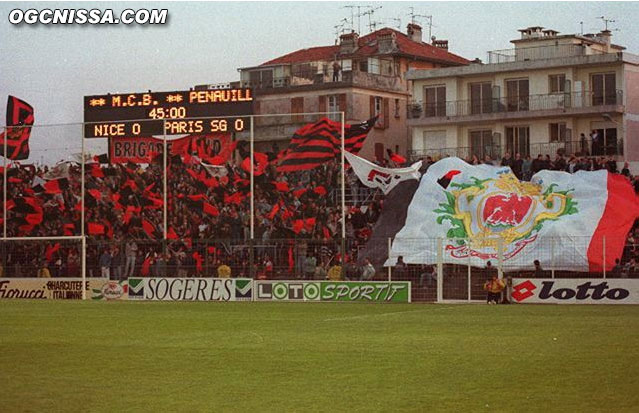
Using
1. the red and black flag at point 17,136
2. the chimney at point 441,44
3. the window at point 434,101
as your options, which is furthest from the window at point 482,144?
the red and black flag at point 17,136

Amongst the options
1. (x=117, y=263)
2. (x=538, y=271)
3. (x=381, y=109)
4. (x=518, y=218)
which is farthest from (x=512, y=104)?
(x=117, y=263)

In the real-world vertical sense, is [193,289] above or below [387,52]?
below

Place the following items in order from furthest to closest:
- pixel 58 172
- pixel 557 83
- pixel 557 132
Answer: pixel 557 83 < pixel 557 132 < pixel 58 172

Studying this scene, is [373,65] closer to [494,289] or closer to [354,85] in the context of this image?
[354,85]

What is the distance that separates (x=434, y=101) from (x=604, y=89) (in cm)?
1097

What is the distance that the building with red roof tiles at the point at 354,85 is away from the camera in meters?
74.9

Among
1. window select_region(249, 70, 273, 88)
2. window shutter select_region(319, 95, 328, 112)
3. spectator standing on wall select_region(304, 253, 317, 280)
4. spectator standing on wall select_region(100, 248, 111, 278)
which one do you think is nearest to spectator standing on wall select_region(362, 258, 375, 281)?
spectator standing on wall select_region(304, 253, 317, 280)

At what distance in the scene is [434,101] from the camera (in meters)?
70.7

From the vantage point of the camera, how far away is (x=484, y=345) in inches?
872

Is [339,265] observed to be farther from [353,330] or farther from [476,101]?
[476,101]

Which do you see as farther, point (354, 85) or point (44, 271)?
point (354, 85)

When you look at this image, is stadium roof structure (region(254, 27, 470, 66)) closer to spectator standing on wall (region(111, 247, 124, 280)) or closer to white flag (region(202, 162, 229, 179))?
white flag (region(202, 162, 229, 179))

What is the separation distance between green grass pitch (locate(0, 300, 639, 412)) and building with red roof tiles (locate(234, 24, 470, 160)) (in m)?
43.4

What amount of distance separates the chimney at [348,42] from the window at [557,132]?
21.9 meters
